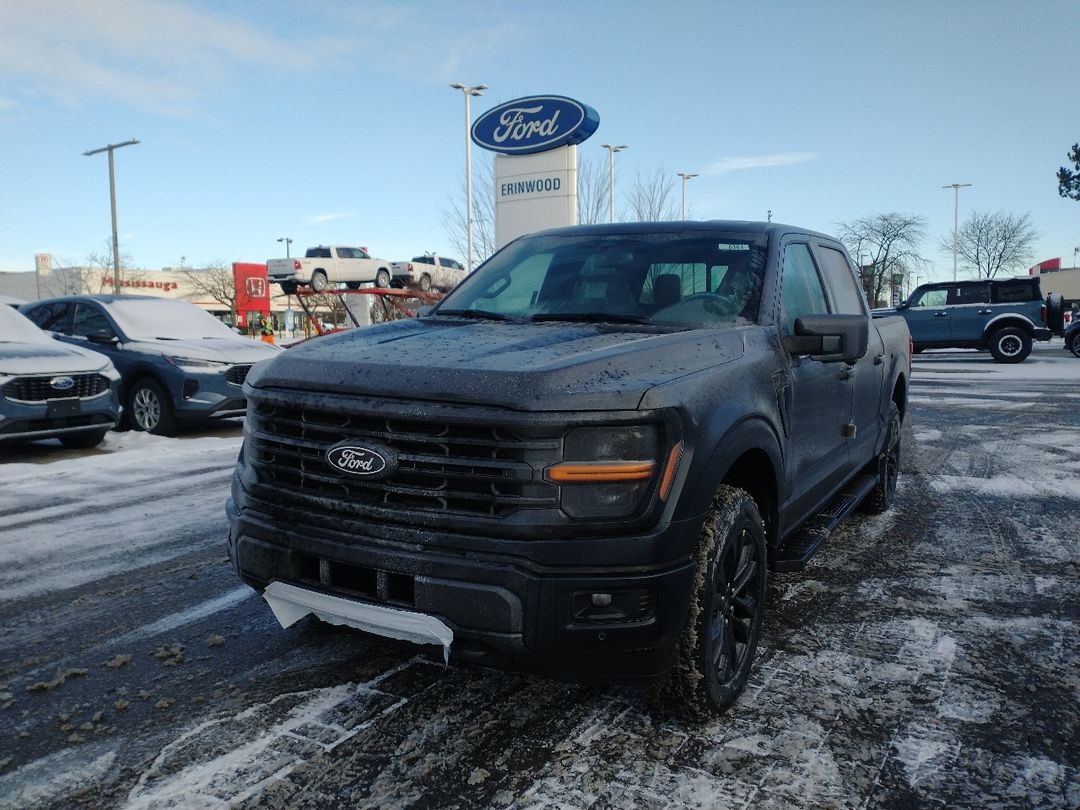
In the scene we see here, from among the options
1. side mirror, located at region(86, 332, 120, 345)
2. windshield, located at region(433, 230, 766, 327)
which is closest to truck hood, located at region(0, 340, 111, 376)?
side mirror, located at region(86, 332, 120, 345)

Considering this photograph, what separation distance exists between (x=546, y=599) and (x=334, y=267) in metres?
30.7

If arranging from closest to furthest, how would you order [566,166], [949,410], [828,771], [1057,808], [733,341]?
1. [1057,808]
2. [828,771]
3. [733,341]
4. [949,410]
5. [566,166]

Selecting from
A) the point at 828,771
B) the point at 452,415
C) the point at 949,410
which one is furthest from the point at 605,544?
the point at 949,410

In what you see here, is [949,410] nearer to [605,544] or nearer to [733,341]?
[733,341]

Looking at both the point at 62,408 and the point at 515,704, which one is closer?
the point at 515,704

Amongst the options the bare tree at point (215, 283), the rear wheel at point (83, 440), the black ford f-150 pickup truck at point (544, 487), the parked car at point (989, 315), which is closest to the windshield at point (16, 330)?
the rear wheel at point (83, 440)

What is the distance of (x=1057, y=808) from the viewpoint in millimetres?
2389

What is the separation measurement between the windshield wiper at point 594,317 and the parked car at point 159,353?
23.0 feet

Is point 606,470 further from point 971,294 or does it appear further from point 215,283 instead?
point 215,283

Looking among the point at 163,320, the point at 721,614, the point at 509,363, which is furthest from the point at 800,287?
the point at 163,320

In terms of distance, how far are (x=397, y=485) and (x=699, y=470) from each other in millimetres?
913

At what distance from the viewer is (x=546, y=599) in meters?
2.41

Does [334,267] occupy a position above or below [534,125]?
below

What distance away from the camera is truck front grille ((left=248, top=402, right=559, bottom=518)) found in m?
2.44
